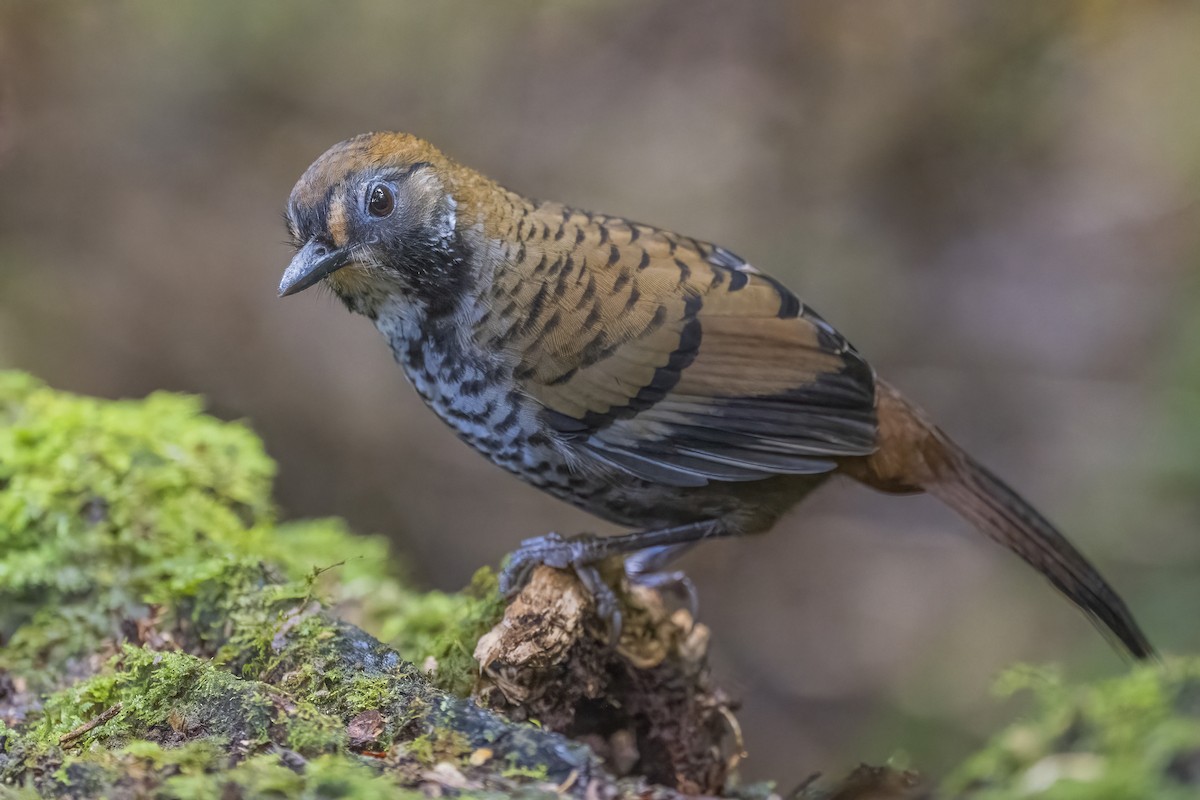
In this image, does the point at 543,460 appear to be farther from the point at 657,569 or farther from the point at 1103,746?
the point at 1103,746

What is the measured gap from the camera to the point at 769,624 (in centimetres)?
666

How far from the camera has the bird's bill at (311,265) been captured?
10.1ft

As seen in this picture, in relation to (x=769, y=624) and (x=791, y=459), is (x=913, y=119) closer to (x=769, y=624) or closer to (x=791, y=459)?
(x=769, y=624)

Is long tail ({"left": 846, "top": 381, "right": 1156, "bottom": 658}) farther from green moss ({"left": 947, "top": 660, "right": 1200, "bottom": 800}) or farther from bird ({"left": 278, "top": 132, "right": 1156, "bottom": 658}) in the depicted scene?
green moss ({"left": 947, "top": 660, "right": 1200, "bottom": 800})

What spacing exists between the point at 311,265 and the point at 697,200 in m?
4.36

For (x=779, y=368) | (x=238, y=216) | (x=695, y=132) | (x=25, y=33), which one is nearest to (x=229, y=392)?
(x=238, y=216)

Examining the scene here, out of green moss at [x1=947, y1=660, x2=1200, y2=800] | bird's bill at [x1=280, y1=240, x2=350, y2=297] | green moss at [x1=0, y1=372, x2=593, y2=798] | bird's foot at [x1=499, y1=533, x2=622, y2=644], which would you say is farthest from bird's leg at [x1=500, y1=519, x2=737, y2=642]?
green moss at [x1=947, y1=660, x2=1200, y2=800]

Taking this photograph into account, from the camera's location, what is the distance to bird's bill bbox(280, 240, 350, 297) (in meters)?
3.09

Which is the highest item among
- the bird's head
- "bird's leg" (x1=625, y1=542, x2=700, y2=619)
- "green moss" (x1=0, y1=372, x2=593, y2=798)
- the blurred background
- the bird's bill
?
the blurred background

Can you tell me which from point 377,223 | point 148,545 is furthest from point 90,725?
point 377,223

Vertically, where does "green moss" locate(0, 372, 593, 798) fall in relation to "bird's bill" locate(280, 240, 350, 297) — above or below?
below

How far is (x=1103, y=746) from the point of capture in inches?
63.2

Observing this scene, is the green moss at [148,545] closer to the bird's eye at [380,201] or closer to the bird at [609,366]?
the bird at [609,366]

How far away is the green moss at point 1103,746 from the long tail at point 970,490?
161 centimetres
